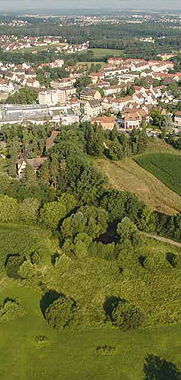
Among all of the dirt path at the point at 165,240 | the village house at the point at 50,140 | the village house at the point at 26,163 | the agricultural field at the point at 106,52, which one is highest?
the agricultural field at the point at 106,52

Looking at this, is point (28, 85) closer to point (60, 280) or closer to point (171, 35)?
point (60, 280)

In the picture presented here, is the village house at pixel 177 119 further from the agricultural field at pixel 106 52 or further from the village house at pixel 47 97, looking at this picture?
the agricultural field at pixel 106 52

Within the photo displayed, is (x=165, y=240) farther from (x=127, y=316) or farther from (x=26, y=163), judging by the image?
(x=26, y=163)

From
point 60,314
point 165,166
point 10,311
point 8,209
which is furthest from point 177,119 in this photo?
point 10,311

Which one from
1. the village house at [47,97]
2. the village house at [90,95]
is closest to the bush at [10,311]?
the village house at [47,97]

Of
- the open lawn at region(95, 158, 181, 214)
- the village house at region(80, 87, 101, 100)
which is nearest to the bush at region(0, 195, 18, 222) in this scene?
the open lawn at region(95, 158, 181, 214)
